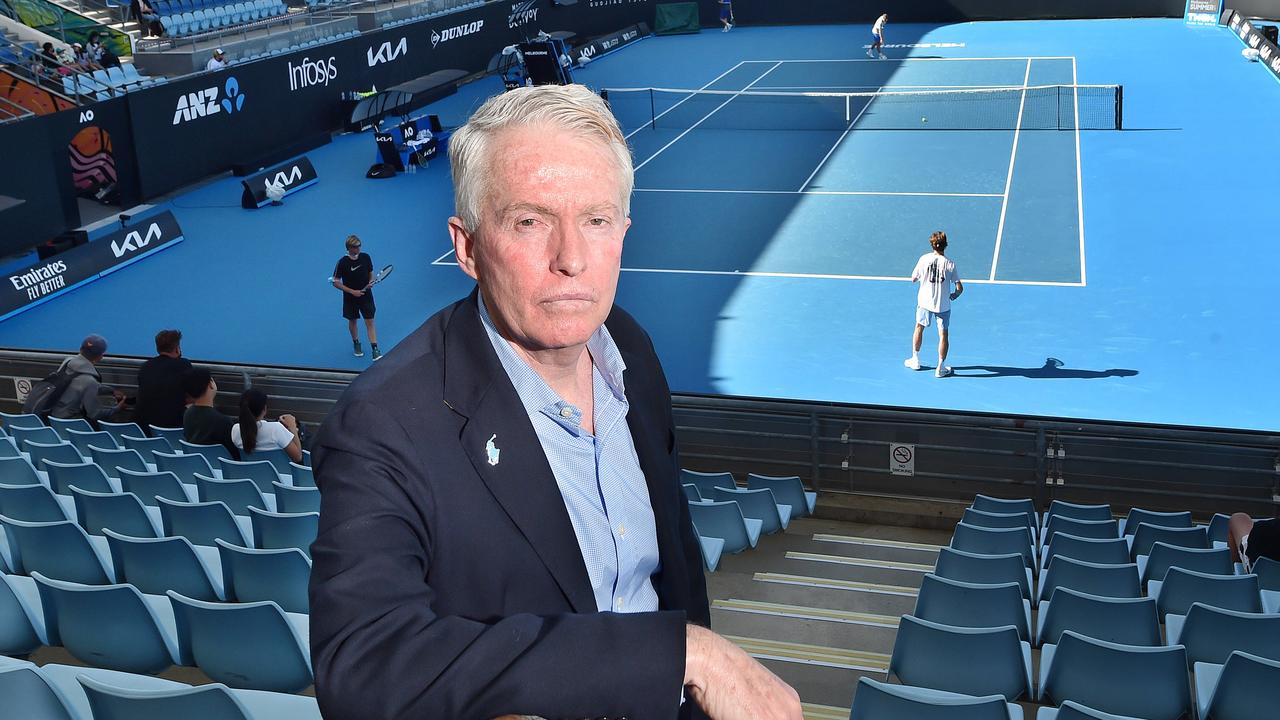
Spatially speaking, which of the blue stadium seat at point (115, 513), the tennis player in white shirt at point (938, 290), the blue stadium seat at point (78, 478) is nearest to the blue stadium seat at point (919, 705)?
the blue stadium seat at point (115, 513)

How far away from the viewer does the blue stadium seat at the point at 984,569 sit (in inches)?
248

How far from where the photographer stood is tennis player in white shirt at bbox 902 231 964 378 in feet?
42.7

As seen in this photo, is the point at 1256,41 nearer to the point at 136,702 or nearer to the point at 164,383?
the point at 164,383

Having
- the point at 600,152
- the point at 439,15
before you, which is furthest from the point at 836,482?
the point at 439,15

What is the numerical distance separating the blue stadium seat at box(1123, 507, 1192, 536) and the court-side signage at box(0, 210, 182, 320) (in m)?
15.6

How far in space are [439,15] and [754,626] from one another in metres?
31.7

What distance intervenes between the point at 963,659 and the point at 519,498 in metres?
3.55

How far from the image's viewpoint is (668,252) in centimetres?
1927

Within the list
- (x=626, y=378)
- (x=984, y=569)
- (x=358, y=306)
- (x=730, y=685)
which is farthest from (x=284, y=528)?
(x=358, y=306)

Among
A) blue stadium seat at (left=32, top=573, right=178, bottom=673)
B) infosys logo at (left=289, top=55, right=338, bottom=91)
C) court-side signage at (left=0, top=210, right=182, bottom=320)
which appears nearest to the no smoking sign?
blue stadium seat at (left=32, top=573, right=178, bottom=673)

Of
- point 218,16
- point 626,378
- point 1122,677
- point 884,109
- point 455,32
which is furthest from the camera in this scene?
point 455,32

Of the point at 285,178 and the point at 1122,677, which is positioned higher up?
the point at 1122,677

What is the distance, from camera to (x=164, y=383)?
10555 mm

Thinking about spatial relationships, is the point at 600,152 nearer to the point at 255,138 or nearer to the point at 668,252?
the point at 668,252
